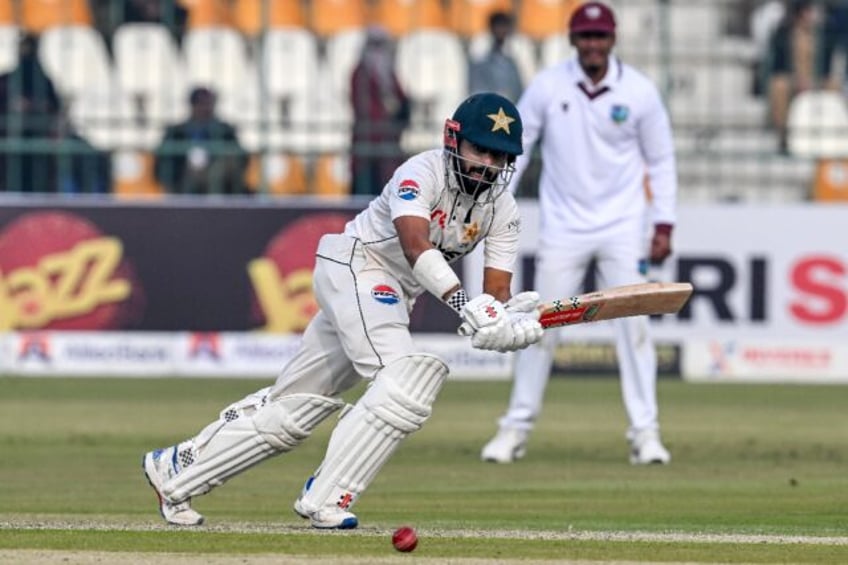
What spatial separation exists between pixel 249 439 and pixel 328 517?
1.27 feet

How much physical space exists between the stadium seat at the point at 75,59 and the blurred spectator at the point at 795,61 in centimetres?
516

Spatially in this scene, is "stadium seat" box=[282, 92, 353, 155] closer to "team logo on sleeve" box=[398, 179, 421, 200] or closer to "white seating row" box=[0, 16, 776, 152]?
"white seating row" box=[0, 16, 776, 152]

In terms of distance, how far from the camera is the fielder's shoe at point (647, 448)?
9.12 metres

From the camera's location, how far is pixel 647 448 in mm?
9117

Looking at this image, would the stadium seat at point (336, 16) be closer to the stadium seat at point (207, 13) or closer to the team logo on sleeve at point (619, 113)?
the stadium seat at point (207, 13)

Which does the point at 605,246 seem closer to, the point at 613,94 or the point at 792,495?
the point at 613,94

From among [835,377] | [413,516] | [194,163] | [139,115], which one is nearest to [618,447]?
[413,516]

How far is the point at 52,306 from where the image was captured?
13977 mm

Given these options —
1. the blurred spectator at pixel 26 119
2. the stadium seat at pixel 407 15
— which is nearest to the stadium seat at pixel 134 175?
the blurred spectator at pixel 26 119

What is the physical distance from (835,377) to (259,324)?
4032 millimetres

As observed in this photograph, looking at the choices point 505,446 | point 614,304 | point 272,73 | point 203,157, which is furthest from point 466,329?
point 272,73

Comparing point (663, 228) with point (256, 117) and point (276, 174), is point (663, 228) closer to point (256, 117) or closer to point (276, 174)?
point (276, 174)

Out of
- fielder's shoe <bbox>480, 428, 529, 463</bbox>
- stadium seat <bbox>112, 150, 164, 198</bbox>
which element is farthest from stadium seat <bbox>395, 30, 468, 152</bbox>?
fielder's shoe <bbox>480, 428, 529, 463</bbox>

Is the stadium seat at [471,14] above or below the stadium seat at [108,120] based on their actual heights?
above
